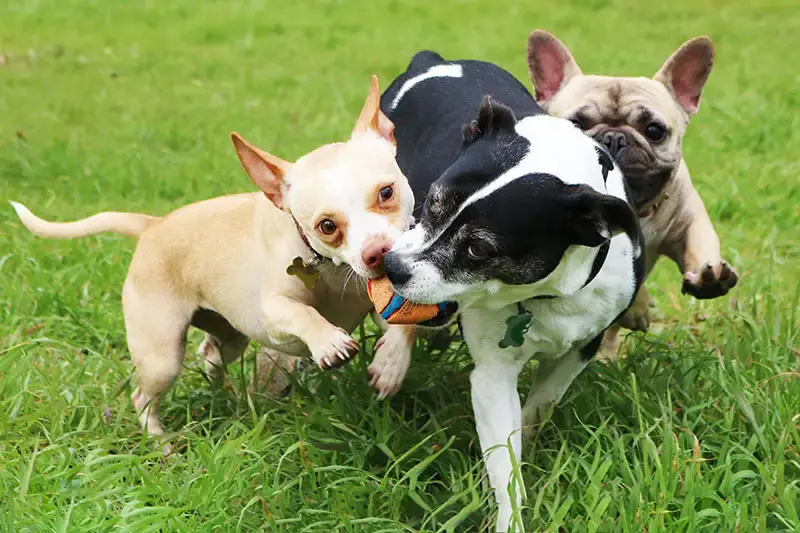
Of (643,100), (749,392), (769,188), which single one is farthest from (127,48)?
(749,392)

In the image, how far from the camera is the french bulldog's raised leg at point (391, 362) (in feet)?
11.1

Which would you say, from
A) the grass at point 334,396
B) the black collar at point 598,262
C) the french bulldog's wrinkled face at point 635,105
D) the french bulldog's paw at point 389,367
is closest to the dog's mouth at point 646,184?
the french bulldog's wrinkled face at point 635,105

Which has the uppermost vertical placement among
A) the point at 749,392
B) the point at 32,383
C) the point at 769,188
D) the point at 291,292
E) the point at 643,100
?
the point at 643,100

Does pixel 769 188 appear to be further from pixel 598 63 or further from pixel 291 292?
pixel 291 292

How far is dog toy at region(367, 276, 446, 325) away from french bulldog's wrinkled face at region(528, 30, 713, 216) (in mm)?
1047

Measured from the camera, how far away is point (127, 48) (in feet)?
34.6

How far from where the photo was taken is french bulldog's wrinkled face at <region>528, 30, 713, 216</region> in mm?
3682

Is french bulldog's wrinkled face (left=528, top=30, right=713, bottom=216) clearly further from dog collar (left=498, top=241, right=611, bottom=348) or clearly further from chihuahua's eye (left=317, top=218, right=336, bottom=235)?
chihuahua's eye (left=317, top=218, right=336, bottom=235)

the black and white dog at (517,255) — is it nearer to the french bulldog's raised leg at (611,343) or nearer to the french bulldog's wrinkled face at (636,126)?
the french bulldog's wrinkled face at (636,126)

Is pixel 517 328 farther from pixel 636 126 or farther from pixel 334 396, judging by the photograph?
pixel 636 126

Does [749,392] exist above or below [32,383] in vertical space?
above

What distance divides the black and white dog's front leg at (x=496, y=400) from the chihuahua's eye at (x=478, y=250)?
1.27ft

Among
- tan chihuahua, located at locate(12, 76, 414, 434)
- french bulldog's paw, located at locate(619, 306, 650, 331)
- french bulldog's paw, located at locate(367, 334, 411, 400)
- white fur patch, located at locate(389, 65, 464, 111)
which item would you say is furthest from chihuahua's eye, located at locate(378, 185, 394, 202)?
french bulldog's paw, located at locate(619, 306, 650, 331)

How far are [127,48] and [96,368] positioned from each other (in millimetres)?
7007
